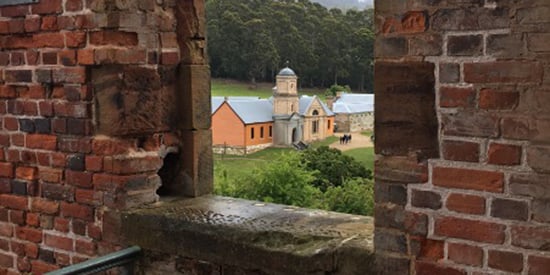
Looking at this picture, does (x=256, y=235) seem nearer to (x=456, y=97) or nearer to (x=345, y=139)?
(x=456, y=97)

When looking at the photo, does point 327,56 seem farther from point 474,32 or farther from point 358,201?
point 358,201

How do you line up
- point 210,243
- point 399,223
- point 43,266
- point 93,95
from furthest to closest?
1. point 43,266
2. point 93,95
3. point 210,243
4. point 399,223

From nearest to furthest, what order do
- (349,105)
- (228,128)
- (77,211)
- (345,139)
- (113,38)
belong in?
1. (113,38)
2. (77,211)
3. (349,105)
4. (345,139)
5. (228,128)

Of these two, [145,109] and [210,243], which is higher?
[145,109]

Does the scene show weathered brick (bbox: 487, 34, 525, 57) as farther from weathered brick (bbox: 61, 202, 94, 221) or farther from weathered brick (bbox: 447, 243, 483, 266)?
weathered brick (bbox: 61, 202, 94, 221)

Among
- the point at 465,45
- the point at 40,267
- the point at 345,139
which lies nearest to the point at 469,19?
the point at 465,45

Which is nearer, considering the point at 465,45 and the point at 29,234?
the point at 465,45

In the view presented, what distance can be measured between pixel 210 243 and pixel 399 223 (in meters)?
0.92

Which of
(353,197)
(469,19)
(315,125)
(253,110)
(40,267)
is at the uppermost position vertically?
(469,19)

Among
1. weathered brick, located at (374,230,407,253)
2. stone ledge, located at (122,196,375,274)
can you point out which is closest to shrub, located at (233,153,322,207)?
stone ledge, located at (122,196,375,274)

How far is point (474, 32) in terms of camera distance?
1958 mm

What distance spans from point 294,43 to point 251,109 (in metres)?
7.94

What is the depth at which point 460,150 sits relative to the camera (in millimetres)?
2023

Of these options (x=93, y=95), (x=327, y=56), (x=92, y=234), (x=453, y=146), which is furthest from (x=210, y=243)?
(x=327, y=56)
